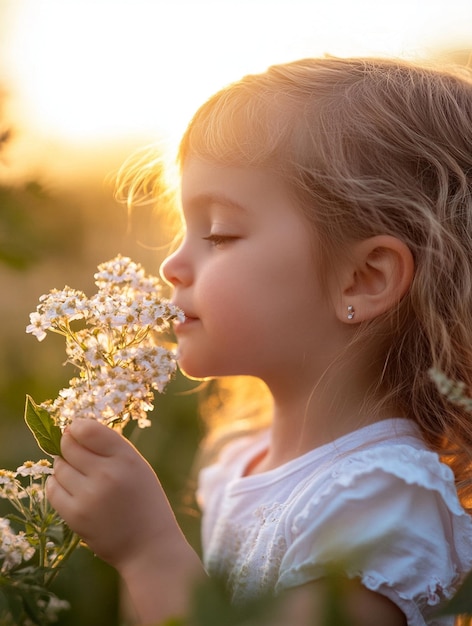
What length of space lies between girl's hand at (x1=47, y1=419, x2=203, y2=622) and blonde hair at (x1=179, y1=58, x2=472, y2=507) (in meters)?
0.58

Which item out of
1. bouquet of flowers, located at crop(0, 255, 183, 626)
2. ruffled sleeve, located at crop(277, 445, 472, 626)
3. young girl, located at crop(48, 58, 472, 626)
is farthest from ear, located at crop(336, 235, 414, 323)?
bouquet of flowers, located at crop(0, 255, 183, 626)

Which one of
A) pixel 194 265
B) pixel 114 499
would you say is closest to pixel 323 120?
pixel 194 265

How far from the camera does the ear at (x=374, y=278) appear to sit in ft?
5.51

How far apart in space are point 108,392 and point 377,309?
0.66 meters

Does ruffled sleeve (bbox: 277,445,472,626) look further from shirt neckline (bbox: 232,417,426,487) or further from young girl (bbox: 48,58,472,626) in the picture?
shirt neckline (bbox: 232,417,426,487)

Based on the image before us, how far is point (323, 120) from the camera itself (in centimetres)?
174

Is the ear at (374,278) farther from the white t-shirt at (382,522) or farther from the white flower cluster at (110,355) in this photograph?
the white flower cluster at (110,355)

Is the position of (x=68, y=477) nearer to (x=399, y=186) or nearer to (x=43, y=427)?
(x=43, y=427)

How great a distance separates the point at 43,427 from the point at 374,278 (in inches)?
31.1

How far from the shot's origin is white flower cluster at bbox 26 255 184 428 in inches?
51.1

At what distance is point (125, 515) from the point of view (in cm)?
143

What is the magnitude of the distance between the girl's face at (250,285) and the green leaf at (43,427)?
0.45 metres

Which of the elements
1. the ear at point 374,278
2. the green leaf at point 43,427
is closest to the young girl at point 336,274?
the ear at point 374,278

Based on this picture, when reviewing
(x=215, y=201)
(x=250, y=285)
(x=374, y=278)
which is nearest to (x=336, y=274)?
(x=374, y=278)
